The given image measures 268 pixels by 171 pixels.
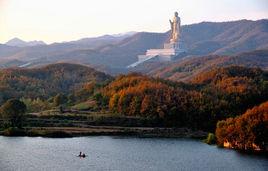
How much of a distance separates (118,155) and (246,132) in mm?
10459

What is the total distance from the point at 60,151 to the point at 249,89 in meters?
32.9

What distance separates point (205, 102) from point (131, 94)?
871 centimetres

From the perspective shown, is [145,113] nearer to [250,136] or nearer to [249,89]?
[249,89]

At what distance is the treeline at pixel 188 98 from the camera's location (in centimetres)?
7100

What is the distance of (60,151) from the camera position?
164 feet

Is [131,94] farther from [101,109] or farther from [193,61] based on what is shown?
[193,61]

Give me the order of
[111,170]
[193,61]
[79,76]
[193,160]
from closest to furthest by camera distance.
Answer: [111,170] < [193,160] < [79,76] < [193,61]

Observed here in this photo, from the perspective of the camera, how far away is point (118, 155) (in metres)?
48.6

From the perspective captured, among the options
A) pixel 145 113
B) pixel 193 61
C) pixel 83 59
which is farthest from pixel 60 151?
pixel 83 59

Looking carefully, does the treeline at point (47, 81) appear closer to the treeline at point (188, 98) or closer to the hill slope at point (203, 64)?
the treeline at point (188, 98)

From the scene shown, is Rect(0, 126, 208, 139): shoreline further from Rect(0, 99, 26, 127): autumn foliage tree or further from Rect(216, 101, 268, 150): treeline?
Rect(216, 101, 268, 150): treeline

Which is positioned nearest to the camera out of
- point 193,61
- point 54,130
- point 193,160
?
point 193,160

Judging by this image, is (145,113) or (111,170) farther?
(145,113)

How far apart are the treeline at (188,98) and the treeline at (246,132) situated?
13.6 meters
